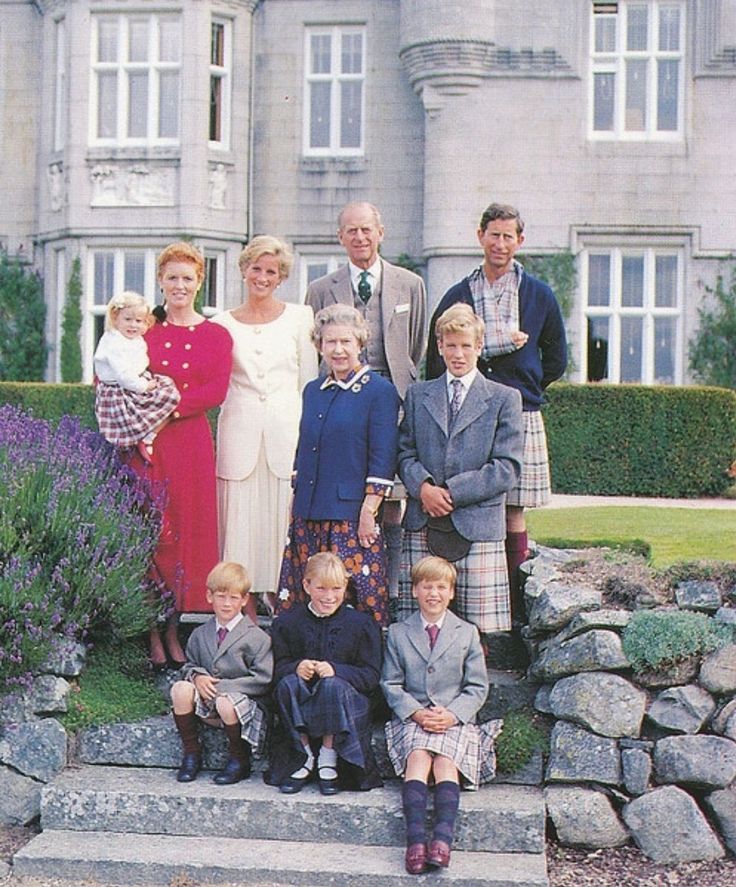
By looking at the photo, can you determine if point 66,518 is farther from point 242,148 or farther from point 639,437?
point 242,148

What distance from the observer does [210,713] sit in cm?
544

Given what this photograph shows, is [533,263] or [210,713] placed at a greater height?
[533,263]

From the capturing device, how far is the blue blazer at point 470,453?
559 centimetres

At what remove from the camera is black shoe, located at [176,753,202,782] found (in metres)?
5.41

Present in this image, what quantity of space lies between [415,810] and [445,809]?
0.38 ft

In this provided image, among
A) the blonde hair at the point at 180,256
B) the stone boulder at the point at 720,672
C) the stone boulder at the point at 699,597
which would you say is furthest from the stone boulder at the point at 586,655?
the blonde hair at the point at 180,256

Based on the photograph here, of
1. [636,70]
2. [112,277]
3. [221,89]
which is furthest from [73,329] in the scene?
[636,70]

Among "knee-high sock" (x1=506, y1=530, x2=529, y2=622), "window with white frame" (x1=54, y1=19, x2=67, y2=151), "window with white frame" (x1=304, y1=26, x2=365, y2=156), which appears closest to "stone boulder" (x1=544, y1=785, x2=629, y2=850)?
"knee-high sock" (x1=506, y1=530, x2=529, y2=622)

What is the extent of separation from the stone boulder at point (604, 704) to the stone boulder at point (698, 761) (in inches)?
6.3

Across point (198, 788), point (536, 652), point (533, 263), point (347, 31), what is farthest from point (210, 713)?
point (347, 31)

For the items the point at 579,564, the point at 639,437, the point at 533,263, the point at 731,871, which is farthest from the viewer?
the point at 533,263

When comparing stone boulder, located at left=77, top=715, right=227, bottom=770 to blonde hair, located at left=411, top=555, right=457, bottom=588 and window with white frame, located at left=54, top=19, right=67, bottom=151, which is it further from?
window with white frame, located at left=54, top=19, right=67, bottom=151

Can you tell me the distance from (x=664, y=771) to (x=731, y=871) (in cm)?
45

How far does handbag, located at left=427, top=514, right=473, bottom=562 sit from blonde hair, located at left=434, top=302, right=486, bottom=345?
78cm
